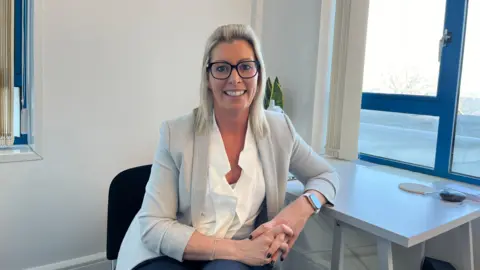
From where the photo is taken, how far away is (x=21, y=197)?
1.72 metres

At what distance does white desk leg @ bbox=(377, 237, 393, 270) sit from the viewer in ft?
3.61

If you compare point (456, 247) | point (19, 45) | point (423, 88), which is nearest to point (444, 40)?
point (423, 88)

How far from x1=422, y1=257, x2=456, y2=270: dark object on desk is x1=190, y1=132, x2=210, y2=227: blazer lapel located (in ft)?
3.34

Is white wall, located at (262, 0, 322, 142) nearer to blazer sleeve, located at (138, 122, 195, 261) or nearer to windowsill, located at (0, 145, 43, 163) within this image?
blazer sleeve, located at (138, 122, 195, 261)

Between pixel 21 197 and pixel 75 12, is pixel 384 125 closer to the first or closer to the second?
pixel 75 12

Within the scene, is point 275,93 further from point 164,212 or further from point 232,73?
point 164,212

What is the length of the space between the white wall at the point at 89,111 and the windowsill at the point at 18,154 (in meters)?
0.03

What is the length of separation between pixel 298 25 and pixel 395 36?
1.80 feet

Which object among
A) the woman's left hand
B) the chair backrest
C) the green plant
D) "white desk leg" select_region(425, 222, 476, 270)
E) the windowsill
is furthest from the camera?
the green plant

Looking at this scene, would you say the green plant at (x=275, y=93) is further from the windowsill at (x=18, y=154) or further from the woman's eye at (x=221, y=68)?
the windowsill at (x=18, y=154)

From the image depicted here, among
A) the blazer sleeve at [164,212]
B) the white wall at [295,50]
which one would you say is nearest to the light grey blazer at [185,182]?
the blazer sleeve at [164,212]

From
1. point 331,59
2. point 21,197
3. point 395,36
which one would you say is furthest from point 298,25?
point 21,197

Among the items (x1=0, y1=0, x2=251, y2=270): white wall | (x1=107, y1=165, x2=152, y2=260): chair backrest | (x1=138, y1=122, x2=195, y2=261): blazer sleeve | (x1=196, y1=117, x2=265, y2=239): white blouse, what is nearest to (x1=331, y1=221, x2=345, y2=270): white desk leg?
(x1=196, y1=117, x2=265, y2=239): white blouse

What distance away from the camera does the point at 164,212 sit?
3.67ft
